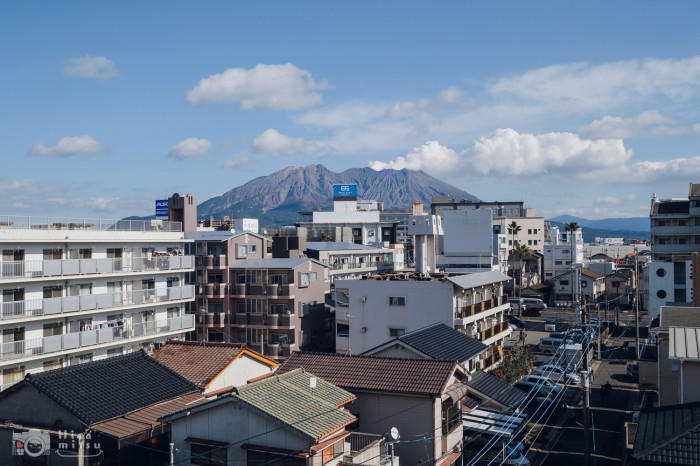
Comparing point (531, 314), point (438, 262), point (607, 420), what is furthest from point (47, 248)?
point (531, 314)

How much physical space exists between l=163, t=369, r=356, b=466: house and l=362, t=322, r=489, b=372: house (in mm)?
7266

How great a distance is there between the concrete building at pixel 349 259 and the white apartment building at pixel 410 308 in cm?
1578

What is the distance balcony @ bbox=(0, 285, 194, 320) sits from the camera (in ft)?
90.3

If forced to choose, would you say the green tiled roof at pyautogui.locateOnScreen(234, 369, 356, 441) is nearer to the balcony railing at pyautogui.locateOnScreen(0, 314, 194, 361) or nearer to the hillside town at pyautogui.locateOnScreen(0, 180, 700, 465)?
the hillside town at pyautogui.locateOnScreen(0, 180, 700, 465)

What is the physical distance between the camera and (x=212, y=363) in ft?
75.8

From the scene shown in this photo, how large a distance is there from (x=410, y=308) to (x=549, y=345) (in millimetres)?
21030

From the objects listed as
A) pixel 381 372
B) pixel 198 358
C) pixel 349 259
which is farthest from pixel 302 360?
pixel 349 259

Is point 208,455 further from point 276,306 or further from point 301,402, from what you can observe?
point 276,306

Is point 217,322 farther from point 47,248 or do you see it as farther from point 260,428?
point 260,428

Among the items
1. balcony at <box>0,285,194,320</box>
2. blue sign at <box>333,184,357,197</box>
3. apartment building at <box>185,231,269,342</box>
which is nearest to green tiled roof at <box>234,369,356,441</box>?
balcony at <box>0,285,194,320</box>

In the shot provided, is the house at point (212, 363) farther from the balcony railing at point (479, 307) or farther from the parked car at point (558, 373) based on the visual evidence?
the parked car at point (558, 373)

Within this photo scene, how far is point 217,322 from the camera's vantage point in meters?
43.1

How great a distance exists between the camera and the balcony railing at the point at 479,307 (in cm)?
3553

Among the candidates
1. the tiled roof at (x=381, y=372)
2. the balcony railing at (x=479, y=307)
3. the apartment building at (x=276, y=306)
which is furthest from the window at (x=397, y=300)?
the tiled roof at (x=381, y=372)
